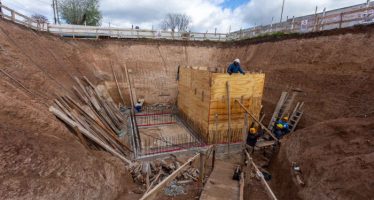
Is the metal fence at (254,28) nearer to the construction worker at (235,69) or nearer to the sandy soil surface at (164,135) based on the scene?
the construction worker at (235,69)

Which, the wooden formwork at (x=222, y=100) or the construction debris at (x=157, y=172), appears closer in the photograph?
the construction debris at (x=157, y=172)

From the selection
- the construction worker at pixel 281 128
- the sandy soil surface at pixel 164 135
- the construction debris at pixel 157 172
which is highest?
the construction worker at pixel 281 128

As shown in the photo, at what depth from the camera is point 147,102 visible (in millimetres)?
15531

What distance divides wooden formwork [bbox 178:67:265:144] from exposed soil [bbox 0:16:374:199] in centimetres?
256

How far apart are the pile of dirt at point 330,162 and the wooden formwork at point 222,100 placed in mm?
2513

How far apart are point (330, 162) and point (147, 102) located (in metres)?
12.8

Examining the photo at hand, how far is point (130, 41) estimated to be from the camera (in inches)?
688

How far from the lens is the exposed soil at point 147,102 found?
12.7ft

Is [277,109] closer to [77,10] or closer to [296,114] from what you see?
[296,114]

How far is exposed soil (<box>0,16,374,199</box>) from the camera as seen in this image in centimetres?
386

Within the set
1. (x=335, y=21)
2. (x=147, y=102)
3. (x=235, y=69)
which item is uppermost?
(x=335, y=21)

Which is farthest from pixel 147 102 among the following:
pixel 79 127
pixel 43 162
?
pixel 43 162

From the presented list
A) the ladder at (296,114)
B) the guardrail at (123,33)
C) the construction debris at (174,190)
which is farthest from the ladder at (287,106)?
the guardrail at (123,33)

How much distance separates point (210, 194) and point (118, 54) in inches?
579
